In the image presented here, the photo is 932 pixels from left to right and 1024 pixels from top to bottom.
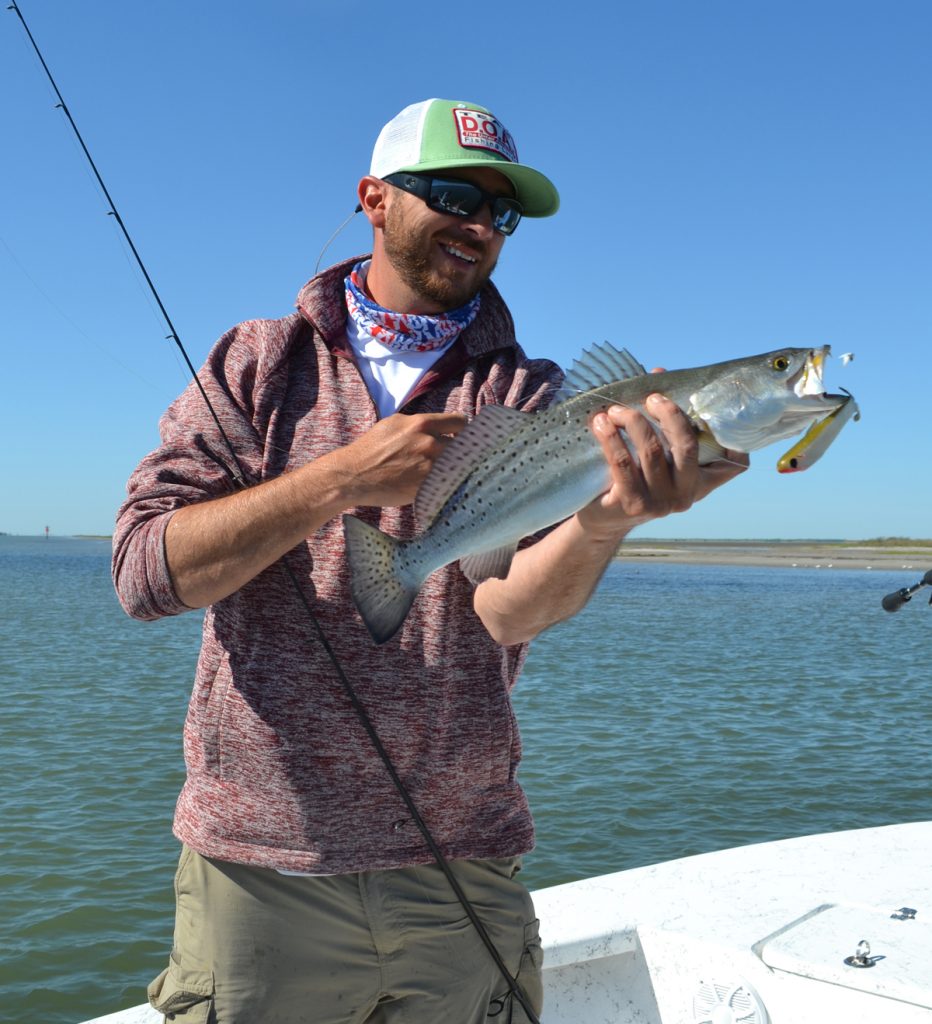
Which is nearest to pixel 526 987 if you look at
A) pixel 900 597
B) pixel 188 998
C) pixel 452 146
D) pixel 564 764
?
pixel 188 998

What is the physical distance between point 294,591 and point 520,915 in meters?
1.20

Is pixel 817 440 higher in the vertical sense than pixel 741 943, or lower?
higher

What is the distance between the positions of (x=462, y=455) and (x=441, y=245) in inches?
29.1

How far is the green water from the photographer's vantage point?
28.2ft

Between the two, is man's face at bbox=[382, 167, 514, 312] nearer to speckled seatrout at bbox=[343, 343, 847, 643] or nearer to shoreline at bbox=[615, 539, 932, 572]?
speckled seatrout at bbox=[343, 343, 847, 643]

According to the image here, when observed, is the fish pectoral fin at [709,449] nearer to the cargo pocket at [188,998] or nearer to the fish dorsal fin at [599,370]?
the fish dorsal fin at [599,370]

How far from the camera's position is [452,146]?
305 centimetres

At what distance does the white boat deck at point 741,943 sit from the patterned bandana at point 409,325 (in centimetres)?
286

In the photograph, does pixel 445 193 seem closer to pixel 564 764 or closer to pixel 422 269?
pixel 422 269

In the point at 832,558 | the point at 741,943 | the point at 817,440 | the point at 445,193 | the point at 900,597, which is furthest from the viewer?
the point at 832,558

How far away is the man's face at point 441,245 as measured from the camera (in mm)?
3061

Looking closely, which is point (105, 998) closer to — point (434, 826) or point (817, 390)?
point (434, 826)

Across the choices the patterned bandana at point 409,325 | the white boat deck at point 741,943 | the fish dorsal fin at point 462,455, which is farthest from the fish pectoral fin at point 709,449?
the white boat deck at point 741,943

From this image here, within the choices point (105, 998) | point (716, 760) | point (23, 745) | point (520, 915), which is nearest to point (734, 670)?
point (716, 760)
